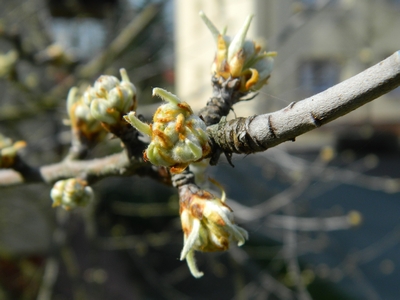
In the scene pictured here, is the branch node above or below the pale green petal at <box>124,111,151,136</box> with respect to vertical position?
below

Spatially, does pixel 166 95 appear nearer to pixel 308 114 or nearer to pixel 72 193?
pixel 308 114

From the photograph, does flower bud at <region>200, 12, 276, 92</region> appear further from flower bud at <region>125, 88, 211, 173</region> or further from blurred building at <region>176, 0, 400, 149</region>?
blurred building at <region>176, 0, 400, 149</region>

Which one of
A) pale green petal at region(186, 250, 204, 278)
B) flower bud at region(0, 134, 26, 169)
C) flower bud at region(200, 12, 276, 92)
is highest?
flower bud at region(0, 134, 26, 169)

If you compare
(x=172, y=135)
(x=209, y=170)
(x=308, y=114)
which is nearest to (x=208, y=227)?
(x=172, y=135)

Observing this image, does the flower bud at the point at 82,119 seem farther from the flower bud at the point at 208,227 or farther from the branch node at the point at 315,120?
the branch node at the point at 315,120

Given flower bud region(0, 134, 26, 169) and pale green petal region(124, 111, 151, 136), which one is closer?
pale green petal region(124, 111, 151, 136)

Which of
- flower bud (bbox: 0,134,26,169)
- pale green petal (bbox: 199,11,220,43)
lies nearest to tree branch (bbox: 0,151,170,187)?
flower bud (bbox: 0,134,26,169)
